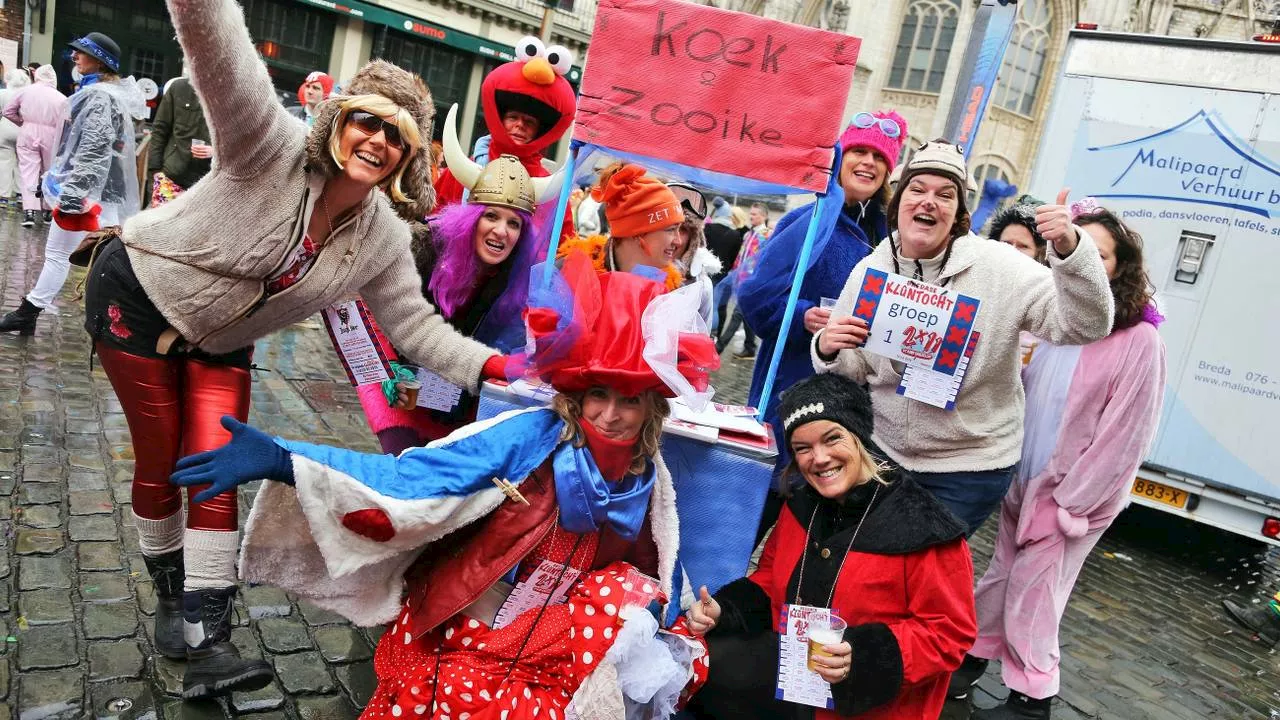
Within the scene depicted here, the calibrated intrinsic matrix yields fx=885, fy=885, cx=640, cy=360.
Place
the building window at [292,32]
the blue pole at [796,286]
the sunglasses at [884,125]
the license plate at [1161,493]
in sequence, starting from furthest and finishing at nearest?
1. the building window at [292,32]
2. the license plate at [1161,493]
3. the sunglasses at [884,125]
4. the blue pole at [796,286]

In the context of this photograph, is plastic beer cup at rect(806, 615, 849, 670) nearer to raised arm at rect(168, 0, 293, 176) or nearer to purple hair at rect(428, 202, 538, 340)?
purple hair at rect(428, 202, 538, 340)

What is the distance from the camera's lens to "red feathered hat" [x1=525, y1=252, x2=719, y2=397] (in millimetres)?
2156

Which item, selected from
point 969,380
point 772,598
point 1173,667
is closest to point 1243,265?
point 1173,667

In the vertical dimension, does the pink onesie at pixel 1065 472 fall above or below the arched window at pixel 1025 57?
below

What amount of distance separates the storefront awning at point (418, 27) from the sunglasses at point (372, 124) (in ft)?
59.6

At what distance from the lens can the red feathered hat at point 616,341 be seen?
2156 millimetres

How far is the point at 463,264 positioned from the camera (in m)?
3.17

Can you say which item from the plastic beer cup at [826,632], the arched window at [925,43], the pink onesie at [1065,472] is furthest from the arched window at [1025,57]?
the plastic beer cup at [826,632]

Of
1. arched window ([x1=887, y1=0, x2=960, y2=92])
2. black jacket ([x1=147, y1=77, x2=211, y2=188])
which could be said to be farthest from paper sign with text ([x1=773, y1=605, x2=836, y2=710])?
arched window ([x1=887, y1=0, x2=960, y2=92])

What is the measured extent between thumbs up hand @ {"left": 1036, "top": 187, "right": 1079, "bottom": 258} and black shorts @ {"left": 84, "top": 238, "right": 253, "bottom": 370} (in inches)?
99.6

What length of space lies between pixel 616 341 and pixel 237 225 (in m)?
1.11

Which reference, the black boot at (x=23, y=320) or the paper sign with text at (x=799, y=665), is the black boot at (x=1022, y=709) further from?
the black boot at (x=23, y=320)

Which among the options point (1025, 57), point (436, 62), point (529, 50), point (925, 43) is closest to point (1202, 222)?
point (529, 50)

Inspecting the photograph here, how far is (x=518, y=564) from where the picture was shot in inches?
89.6
